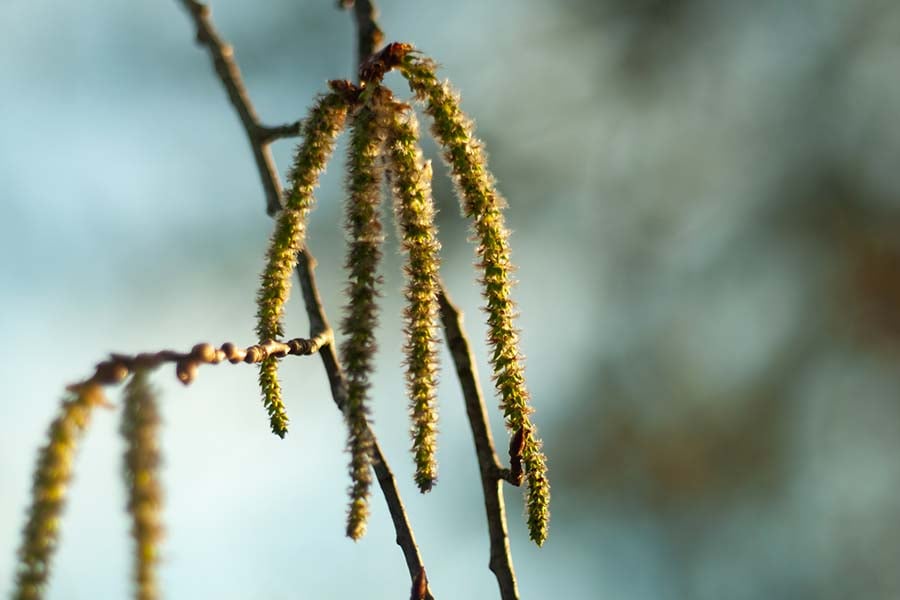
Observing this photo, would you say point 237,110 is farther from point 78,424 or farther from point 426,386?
point 78,424

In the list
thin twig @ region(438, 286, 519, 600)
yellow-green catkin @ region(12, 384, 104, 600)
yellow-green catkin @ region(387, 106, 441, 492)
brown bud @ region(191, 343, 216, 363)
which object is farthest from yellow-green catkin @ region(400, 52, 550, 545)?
yellow-green catkin @ region(12, 384, 104, 600)

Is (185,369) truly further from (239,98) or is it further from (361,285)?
(239,98)

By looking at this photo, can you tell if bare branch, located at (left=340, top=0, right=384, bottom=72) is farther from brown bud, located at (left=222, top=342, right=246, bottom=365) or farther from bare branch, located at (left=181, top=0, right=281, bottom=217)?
brown bud, located at (left=222, top=342, right=246, bottom=365)

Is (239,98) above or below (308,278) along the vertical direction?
above

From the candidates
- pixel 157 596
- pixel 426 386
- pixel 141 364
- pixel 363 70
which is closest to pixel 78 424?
pixel 141 364

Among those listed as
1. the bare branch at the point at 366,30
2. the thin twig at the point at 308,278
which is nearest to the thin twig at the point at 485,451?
the thin twig at the point at 308,278

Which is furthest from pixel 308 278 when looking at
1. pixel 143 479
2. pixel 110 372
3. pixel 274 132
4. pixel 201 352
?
pixel 143 479

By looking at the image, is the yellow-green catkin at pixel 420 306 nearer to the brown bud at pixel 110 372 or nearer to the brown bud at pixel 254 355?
the brown bud at pixel 254 355
